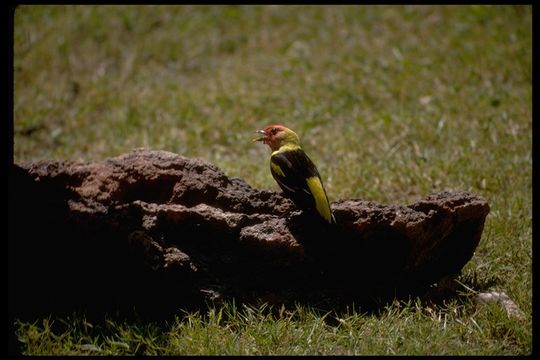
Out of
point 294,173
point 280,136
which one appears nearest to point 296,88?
point 280,136

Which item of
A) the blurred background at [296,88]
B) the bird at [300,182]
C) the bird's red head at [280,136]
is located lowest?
the bird at [300,182]

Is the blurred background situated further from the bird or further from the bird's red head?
the bird

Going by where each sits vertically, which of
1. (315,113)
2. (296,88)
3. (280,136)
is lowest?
(280,136)

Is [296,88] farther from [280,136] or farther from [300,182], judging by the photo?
[300,182]

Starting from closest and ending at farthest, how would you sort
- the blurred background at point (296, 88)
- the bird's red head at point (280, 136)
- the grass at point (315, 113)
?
1. the grass at point (315, 113)
2. the bird's red head at point (280, 136)
3. the blurred background at point (296, 88)

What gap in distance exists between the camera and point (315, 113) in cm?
800

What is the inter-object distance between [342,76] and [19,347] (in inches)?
245

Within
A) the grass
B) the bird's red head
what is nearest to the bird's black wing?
the bird's red head

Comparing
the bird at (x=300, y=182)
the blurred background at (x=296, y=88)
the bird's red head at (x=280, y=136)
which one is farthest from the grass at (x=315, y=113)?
the bird's red head at (x=280, y=136)

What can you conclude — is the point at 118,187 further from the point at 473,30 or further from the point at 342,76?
the point at 473,30

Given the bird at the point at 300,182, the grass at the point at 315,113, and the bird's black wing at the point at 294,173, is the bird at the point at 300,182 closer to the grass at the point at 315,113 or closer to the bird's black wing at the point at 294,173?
the bird's black wing at the point at 294,173

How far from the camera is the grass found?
3.80 metres

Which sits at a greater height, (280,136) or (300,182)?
(280,136)

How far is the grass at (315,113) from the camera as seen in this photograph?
3799 millimetres
